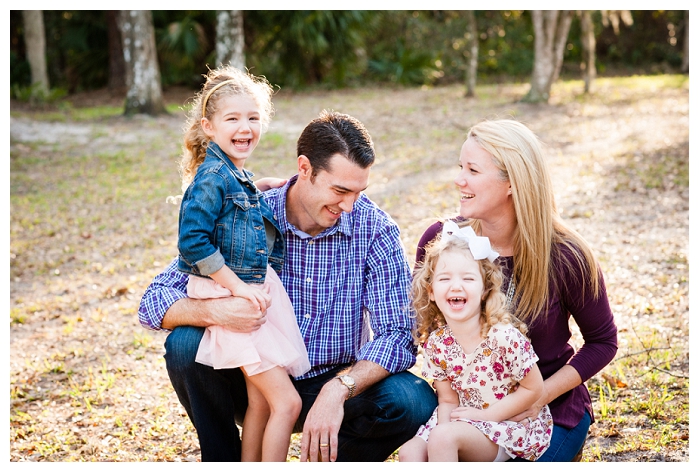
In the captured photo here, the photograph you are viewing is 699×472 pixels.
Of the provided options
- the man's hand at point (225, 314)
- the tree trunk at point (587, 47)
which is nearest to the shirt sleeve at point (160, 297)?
the man's hand at point (225, 314)

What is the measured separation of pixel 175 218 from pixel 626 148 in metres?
6.37

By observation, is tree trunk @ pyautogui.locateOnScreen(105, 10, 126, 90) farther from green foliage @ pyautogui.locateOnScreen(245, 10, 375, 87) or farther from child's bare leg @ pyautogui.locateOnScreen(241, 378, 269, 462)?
child's bare leg @ pyautogui.locateOnScreen(241, 378, 269, 462)

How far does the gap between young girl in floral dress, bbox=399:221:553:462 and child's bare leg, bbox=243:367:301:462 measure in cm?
44

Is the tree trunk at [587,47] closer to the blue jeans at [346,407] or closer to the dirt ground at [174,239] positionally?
the dirt ground at [174,239]

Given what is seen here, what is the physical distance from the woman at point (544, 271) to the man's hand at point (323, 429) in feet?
2.31

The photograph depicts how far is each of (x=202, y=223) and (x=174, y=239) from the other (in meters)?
4.84

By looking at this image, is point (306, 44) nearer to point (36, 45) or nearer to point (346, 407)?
point (36, 45)

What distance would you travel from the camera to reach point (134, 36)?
13047 millimetres

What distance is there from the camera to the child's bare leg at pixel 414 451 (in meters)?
2.52

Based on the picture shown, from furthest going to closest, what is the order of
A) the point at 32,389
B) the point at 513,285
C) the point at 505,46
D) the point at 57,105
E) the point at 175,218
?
the point at 505,46 → the point at 57,105 → the point at 175,218 → the point at 32,389 → the point at 513,285

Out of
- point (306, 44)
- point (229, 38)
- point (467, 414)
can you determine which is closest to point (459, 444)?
point (467, 414)
